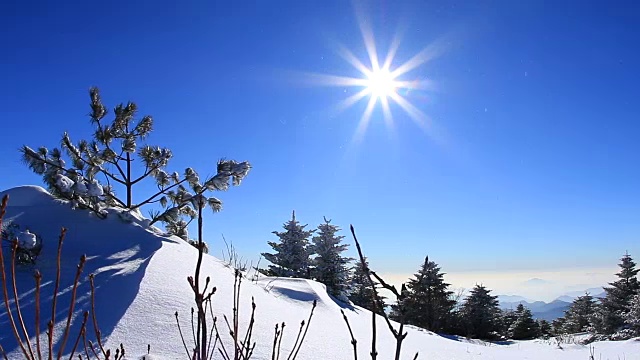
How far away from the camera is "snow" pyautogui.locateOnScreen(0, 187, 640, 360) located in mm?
4141

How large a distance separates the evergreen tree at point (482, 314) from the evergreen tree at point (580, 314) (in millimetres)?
4103

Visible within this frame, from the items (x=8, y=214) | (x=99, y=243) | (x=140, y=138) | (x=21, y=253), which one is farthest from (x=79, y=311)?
(x=140, y=138)

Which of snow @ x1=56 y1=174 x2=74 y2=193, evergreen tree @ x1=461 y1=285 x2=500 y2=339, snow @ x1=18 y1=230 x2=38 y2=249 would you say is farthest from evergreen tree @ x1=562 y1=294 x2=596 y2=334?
snow @ x1=18 y1=230 x2=38 y2=249

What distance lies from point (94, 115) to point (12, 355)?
5869 mm

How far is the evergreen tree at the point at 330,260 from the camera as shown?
18672 millimetres

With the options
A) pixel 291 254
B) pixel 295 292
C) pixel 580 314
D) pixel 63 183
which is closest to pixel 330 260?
pixel 291 254

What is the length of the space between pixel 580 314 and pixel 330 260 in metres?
17.8

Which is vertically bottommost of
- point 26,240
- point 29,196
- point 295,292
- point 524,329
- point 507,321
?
point 524,329

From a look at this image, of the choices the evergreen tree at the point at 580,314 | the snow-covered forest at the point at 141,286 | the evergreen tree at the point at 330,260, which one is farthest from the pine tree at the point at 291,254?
the evergreen tree at the point at 580,314

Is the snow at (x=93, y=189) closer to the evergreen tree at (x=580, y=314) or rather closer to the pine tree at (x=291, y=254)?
the pine tree at (x=291, y=254)

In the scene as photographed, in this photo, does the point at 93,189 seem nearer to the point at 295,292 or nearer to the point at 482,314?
the point at 295,292

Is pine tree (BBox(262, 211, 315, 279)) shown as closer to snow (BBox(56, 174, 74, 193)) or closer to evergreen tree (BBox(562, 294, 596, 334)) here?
snow (BBox(56, 174, 74, 193))

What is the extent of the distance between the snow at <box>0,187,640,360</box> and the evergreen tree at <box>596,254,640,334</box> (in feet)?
46.9

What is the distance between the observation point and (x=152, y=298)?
A: 4.71 meters
